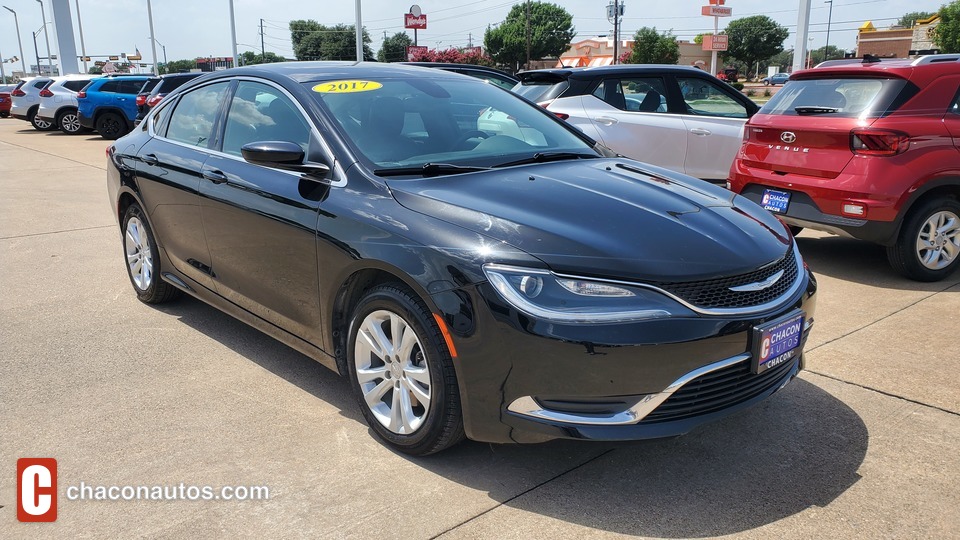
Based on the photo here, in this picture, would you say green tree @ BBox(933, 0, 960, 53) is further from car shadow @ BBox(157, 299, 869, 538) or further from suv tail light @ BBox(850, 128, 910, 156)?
car shadow @ BBox(157, 299, 869, 538)

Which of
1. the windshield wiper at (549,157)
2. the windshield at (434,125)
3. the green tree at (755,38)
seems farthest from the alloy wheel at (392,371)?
the green tree at (755,38)

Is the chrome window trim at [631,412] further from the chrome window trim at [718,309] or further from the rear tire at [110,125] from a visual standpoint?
the rear tire at [110,125]

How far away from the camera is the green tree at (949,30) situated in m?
50.7

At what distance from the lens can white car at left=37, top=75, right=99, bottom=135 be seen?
2275cm

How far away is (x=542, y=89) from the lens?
8586 mm

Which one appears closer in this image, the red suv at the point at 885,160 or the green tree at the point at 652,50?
the red suv at the point at 885,160

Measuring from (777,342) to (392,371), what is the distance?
5.05ft

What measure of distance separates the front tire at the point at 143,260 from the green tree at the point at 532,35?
86404 mm

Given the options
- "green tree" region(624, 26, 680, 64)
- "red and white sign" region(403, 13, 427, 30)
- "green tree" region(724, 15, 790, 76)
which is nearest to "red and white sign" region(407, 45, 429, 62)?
"red and white sign" region(403, 13, 427, 30)

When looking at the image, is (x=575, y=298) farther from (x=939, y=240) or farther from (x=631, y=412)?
(x=939, y=240)

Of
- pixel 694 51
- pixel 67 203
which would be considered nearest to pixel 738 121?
pixel 67 203

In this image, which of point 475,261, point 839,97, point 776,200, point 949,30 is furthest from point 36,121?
point 949,30

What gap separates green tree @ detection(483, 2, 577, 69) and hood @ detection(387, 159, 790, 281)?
88.0 m

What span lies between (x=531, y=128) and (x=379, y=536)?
2.40 metres
